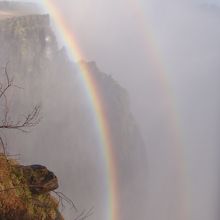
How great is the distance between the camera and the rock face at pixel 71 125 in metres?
43.8

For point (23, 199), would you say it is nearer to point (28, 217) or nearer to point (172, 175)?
point (28, 217)

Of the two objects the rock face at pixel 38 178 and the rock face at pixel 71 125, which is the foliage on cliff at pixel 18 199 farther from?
the rock face at pixel 71 125

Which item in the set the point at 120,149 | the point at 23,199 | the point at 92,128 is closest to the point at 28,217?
the point at 23,199

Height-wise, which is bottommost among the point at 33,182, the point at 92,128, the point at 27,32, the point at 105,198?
the point at 105,198

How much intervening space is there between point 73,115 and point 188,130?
16290mm

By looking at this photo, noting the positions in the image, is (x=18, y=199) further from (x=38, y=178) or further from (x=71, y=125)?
(x=71, y=125)

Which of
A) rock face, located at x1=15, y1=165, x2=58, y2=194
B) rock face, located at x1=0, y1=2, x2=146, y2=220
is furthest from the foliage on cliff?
rock face, located at x1=0, y1=2, x2=146, y2=220

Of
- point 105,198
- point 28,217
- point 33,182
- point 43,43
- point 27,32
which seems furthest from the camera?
point 105,198

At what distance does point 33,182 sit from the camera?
330 inches

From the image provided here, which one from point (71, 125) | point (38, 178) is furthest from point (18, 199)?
point (71, 125)

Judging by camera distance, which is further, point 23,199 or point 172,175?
point 172,175

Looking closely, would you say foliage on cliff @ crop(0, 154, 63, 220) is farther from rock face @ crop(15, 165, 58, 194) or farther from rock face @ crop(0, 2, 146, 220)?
rock face @ crop(0, 2, 146, 220)

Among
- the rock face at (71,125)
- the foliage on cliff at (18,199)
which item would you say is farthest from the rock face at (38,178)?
the rock face at (71,125)

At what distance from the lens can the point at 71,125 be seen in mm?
60781
